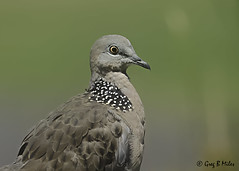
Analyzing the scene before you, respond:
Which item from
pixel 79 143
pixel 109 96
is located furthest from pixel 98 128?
pixel 109 96

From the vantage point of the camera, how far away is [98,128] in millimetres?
2139

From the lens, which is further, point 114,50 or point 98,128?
point 114,50

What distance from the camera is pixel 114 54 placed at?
92.1 inches

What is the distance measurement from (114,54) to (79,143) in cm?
→ 54

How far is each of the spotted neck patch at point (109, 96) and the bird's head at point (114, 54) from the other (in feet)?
0.28

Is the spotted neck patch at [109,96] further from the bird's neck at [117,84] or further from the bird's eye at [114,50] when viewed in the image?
the bird's eye at [114,50]

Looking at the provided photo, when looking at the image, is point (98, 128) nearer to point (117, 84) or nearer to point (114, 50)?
point (117, 84)

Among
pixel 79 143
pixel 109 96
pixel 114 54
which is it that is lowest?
pixel 79 143

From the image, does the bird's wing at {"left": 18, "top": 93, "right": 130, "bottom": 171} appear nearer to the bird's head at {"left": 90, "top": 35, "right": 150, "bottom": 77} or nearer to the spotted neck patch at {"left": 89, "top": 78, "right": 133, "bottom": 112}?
the spotted neck patch at {"left": 89, "top": 78, "right": 133, "bottom": 112}

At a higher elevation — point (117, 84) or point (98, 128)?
point (117, 84)

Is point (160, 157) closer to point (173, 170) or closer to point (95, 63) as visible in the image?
point (173, 170)

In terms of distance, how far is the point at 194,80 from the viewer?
308 cm

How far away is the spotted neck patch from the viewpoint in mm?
2324

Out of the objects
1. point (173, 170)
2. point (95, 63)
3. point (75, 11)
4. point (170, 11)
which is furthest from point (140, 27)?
point (173, 170)
